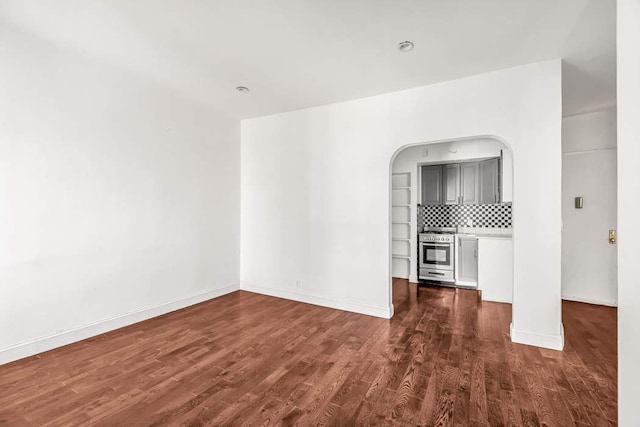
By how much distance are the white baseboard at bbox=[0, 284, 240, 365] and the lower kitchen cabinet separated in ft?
14.3

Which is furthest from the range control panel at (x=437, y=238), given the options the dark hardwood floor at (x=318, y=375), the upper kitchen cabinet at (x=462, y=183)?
the dark hardwood floor at (x=318, y=375)

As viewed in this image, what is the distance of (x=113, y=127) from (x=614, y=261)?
701 cm

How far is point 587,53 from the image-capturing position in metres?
2.86

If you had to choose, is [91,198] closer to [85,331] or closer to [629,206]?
[85,331]

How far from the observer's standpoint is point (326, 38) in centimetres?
263

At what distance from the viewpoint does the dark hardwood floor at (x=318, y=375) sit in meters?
1.99

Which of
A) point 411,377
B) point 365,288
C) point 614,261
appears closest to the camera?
point 411,377

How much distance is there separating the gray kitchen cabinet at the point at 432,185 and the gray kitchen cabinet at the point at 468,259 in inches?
34.9

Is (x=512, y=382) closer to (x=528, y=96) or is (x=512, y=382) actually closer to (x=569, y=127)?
(x=528, y=96)

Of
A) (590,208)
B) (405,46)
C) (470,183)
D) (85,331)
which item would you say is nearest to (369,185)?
(405,46)

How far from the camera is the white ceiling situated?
2240mm

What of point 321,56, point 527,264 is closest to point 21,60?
point 321,56

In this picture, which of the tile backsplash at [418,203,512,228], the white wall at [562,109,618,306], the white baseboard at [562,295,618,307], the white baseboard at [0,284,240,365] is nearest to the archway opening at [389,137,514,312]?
the tile backsplash at [418,203,512,228]

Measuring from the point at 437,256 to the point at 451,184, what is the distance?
1.38 m
